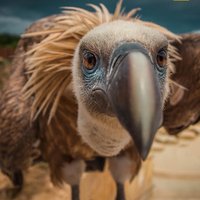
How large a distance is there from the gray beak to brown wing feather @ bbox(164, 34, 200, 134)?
0.67 m

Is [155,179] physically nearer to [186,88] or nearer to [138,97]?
[186,88]

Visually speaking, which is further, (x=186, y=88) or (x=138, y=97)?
(x=186, y=88)

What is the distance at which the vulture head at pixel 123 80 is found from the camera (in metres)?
0.90

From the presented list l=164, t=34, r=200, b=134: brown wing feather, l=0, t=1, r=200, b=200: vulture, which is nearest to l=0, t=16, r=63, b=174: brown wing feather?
l=0, t=1, r=200, b=200: vulture

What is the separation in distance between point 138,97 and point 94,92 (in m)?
0.26

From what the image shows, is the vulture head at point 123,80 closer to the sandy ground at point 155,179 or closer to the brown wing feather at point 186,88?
the brown wing feather at point 186,88

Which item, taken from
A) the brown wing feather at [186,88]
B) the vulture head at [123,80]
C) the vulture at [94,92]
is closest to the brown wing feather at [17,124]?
the vulture at [94,92]

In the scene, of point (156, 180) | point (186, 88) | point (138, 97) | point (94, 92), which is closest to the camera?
point (138, 97)

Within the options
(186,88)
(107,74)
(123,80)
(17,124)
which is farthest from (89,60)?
(186,88)

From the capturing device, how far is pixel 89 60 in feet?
3.70

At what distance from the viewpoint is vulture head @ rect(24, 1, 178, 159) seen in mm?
908

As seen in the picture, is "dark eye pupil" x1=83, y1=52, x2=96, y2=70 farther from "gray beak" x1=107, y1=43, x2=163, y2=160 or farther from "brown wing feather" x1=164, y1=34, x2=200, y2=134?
"brown wing feather" x1=164, y1=34, x2=200, y2=134

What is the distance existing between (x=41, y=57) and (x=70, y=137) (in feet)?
1.12

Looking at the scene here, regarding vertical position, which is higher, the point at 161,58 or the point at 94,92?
the point at 161,58
